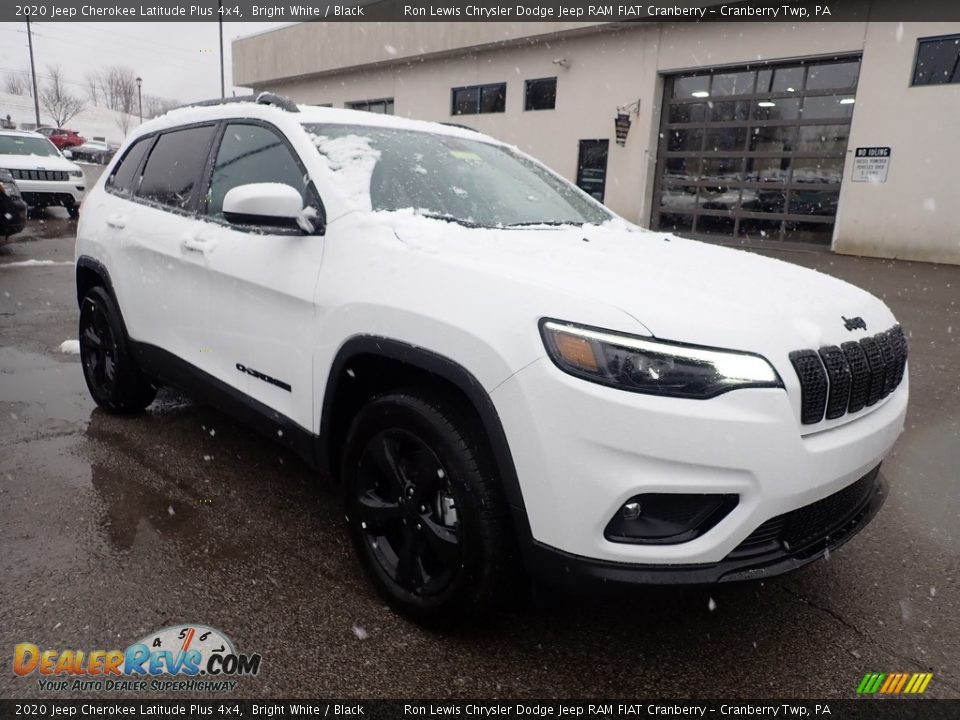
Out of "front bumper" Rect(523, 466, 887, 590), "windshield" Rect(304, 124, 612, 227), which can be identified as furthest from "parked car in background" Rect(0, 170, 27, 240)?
"front bumper" Rect(523, 466, 887, 590)

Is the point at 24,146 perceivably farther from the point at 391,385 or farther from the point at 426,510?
the point at 426,510

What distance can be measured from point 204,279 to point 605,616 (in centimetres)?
223

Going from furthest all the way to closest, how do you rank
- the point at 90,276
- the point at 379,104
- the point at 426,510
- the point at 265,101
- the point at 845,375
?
the point at 379,104 → the point at 90,276 → the point at 265,101 → the point at 426,510 → the point at 845,375

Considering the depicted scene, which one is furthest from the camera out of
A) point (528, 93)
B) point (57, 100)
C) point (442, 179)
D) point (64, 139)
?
point (57, 100)

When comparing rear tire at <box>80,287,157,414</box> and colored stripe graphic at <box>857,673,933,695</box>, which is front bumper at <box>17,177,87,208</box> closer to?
rear tire at <box>80,287,157,414</box>

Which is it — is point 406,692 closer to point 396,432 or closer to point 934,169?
point 396,432

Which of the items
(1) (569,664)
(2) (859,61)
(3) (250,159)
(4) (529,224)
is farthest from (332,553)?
(2) (859,61)

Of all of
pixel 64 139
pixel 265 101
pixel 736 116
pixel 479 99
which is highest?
pixel 479 99

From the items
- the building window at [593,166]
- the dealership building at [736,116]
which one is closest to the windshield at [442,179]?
the dealership building at [736,116]

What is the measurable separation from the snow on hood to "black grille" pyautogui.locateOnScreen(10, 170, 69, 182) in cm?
1484

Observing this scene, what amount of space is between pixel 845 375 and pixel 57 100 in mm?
101033

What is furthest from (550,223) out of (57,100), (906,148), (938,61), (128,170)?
(57,100)

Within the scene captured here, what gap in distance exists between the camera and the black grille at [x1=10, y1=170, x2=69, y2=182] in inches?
551

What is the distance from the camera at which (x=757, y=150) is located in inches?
584
